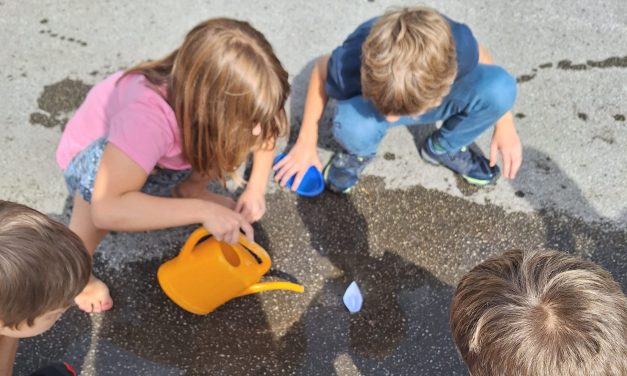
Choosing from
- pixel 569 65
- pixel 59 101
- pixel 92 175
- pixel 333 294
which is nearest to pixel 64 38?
pixel 59 101

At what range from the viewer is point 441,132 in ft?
6.81

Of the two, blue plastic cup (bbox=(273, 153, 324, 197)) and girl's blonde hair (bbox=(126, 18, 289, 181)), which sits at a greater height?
girl's blonde hair (bbox=(126, 18, 289, 181))

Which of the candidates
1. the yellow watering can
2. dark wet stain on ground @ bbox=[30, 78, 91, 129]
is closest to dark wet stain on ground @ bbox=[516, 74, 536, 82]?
the yellow watering can

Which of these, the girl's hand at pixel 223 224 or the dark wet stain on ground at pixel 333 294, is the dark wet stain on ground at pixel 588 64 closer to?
the dark wet stain on ground at pixel 333 294

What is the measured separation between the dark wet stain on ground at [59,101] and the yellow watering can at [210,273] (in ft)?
2.56

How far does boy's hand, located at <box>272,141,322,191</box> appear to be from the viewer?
2.09 m

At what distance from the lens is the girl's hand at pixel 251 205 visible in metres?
1.91

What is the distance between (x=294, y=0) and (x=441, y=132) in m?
0.95

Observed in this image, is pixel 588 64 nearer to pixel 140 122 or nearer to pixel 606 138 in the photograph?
pixel 606 138

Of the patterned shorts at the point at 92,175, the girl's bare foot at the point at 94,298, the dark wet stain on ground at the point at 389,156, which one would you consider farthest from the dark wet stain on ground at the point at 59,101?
the dark wet stain on ground at the point at 389,156

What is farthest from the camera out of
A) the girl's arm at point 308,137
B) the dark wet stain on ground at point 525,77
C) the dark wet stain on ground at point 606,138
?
the dark wet stain on ground at point 525,77

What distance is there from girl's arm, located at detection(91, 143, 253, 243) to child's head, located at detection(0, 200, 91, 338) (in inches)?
10.2

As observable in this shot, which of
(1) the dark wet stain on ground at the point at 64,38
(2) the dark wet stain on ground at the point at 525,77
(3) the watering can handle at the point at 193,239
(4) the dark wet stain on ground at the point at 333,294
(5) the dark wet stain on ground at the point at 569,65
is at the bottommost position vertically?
(4) the dark wet stain on ground at the point at 333,294

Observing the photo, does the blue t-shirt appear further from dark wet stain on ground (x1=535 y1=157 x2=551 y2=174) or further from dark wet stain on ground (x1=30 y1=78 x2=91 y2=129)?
dark wet stain on ground (x1=30 y1=78 x2=91 y2=129)
